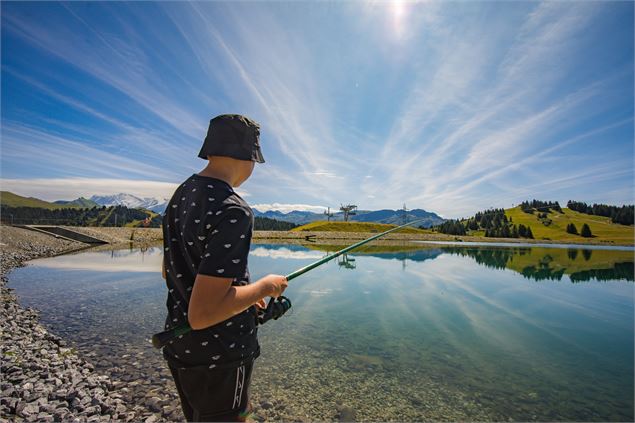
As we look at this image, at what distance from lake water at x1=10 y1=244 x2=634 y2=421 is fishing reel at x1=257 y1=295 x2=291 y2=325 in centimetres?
388

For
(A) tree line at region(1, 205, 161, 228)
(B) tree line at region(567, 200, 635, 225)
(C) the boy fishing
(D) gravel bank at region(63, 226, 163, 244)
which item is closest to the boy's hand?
(C) the boy fishing

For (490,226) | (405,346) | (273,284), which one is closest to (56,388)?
(273,284)

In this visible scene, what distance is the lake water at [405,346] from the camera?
631 centimetres

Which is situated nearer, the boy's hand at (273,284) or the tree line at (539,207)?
the boy's hand at (273,284)

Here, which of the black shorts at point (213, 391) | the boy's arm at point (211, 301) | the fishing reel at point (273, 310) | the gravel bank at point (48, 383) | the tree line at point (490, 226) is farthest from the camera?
the tree line at point (490, 226)

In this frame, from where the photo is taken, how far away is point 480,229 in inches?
5827

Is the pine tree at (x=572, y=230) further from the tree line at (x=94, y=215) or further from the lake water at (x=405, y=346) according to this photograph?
the tree line at (x=94, y=215)

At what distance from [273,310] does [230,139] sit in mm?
1682

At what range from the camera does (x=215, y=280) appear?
178cm

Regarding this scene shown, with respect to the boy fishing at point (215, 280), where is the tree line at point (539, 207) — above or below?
above

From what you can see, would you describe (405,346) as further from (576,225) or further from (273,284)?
(576,225)

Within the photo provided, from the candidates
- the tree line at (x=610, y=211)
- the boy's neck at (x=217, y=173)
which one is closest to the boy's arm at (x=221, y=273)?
the boy's neck at (x=217, y=173)

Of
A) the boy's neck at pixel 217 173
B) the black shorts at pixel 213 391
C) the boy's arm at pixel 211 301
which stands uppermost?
the boy's neck at pixel 217 173

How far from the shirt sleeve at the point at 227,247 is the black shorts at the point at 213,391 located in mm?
832
